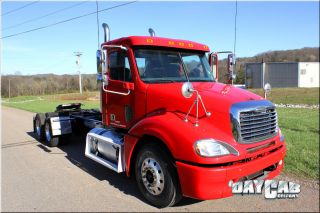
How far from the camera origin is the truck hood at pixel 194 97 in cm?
455

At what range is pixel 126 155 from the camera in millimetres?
5219

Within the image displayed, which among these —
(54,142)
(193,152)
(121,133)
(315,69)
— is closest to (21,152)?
(54,142)

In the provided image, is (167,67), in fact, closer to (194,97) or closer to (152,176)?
(194,97)

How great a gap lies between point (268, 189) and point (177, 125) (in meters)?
1.61

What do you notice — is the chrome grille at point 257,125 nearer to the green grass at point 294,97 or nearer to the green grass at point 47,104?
the green grass at point 47,104

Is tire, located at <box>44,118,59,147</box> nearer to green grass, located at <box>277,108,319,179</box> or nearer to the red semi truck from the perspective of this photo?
the red semi truck

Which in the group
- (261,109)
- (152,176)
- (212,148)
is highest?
(261,109)

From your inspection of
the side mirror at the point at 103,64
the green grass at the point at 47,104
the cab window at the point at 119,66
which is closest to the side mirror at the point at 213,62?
the cab window at the point at 119,66

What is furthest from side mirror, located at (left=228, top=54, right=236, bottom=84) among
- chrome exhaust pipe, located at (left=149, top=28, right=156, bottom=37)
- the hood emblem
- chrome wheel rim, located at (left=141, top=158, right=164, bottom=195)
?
chrome wheel rim, located at (left=141, top=158, right=164, bottom=195)

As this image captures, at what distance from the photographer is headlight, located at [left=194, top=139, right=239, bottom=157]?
13.3 ft

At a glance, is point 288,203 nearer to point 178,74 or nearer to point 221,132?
point 221,132

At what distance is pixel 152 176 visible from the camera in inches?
187

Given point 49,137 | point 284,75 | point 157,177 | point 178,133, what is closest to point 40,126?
point 49,137

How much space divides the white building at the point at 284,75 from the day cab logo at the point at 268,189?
4913 centimetres
